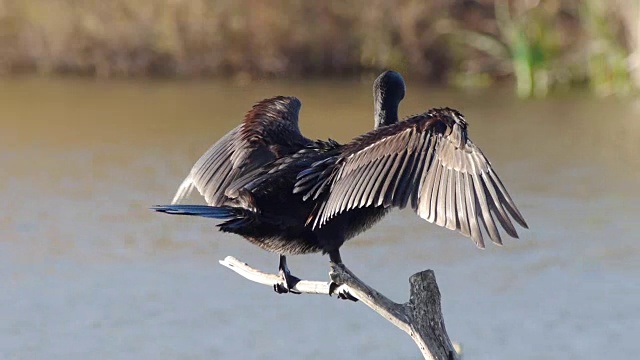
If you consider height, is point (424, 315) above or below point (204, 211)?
below

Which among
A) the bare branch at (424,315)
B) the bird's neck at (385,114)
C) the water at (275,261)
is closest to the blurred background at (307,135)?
the water at (275,261)

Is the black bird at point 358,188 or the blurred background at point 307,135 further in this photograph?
the blurred background at point 307,135

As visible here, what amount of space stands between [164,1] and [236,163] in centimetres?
883

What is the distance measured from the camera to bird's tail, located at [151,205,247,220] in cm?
419

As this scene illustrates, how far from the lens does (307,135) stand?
1098 cm

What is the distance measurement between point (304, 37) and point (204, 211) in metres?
9.67

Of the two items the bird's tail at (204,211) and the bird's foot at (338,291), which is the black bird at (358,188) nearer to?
the bird's tail at (204,211)

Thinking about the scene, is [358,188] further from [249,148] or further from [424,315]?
[249,148]

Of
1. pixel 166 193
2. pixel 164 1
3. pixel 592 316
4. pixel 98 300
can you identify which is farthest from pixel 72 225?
pixel 164 1

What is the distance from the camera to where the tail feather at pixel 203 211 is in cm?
419

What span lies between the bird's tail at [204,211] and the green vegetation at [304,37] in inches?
353

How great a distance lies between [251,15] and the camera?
1371 cm

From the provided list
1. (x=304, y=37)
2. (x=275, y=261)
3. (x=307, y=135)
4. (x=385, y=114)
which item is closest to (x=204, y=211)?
(x=385, y=114)

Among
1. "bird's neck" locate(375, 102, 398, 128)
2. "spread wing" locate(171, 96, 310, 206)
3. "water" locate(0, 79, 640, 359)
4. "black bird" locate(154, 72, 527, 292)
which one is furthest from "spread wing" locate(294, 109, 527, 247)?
"water" locate(0, 79, 640, 359)
